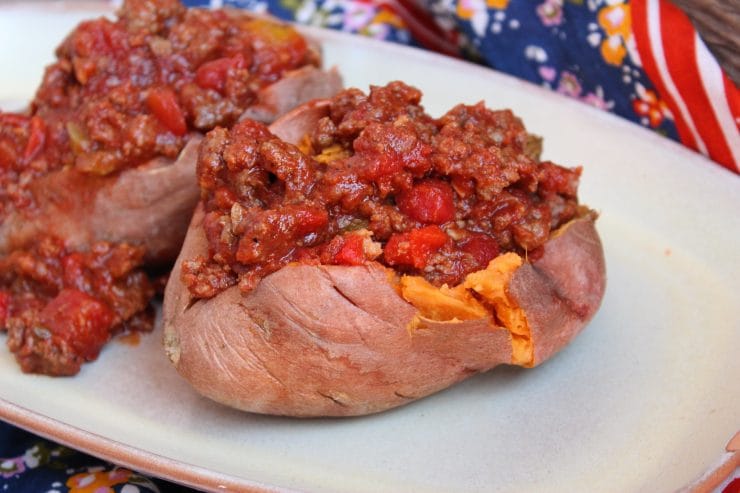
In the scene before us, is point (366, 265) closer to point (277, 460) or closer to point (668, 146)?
point (277, 460)

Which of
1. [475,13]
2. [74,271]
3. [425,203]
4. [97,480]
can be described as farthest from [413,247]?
[475,13]

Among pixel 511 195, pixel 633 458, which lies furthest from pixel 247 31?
pixel 633 458

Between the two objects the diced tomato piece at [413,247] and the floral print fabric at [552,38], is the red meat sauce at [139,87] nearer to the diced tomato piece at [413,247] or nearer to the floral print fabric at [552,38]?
the diced tomato piece at [413,247]

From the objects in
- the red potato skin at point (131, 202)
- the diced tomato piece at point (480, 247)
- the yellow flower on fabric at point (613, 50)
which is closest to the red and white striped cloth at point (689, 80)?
the yellow flower on fabric at point (613, 50)

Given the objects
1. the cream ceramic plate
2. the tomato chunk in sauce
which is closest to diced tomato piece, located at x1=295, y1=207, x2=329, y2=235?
the cream ceramic plate

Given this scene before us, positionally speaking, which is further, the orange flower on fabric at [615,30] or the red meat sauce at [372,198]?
the orange flower on fabric at [615,30]

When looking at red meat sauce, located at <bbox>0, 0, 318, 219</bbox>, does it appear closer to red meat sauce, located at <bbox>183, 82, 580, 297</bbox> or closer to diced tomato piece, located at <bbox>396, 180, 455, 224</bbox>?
red meat sauce, located at <bbox>183, 82, 580, 297</bbox>

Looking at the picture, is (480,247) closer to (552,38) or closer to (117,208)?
(117,208)
